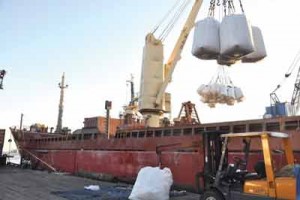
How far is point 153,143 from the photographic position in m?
14.2

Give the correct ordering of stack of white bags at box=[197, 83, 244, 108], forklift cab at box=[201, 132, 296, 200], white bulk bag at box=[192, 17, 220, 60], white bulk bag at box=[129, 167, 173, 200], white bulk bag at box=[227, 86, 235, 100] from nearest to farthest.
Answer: forklift cab at box=[201, 132, 296, 200] < white bulk bag at box=[129, 167, 173, 200] < white bulk bag at box=[192, 17, 220, 60] < stack of white bags at box=[197, 83, 244, 108] < white bulk bag at box=[227, 86, 235, 100]

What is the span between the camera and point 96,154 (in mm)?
17344

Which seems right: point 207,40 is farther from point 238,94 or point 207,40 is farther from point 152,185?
point 238,94

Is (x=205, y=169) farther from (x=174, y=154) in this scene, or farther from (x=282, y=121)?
(x=174, y=154)

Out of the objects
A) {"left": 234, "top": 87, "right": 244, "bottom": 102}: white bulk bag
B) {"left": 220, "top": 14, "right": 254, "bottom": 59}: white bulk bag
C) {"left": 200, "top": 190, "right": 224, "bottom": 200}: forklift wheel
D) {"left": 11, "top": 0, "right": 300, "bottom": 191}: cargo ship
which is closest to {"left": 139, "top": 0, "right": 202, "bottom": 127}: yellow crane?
{"left": 11, "top": 0, "right": 300, "bottom": 191}: cargo ship

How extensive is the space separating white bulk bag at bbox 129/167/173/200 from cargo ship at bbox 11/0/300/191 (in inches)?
37.5

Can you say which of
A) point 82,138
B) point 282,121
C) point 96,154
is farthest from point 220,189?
point 82,138

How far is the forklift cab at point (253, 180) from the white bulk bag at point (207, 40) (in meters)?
5.28

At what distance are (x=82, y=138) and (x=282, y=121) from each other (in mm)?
12801

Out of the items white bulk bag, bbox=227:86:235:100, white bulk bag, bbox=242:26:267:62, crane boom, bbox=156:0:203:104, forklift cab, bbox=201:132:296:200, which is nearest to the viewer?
forklift cab, bbox=201:132:296:200

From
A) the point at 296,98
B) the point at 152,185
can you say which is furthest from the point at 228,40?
the point at 296,98

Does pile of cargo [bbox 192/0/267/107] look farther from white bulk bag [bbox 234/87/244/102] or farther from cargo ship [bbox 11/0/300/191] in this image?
white bulk bag [bbox 234/87/244/102]

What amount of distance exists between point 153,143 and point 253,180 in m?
8.08

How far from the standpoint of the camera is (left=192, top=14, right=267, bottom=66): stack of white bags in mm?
10797
